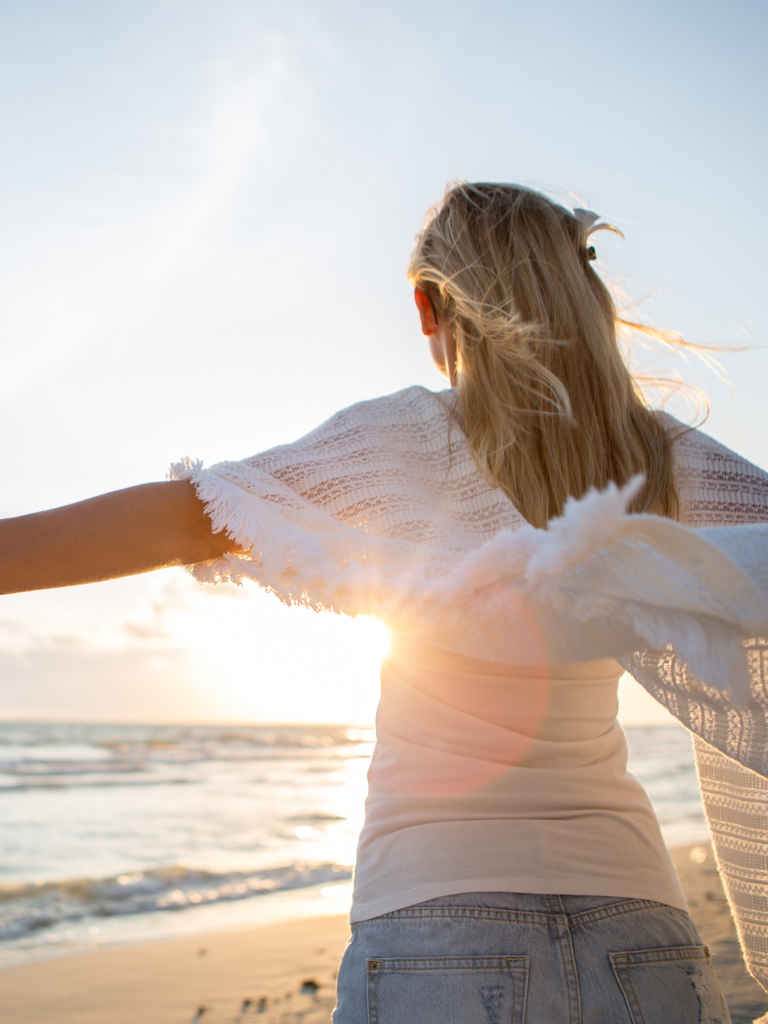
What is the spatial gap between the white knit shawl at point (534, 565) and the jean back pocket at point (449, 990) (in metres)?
0.43

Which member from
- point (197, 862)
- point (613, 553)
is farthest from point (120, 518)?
point (197, 862)

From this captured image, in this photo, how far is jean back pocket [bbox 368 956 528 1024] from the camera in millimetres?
922

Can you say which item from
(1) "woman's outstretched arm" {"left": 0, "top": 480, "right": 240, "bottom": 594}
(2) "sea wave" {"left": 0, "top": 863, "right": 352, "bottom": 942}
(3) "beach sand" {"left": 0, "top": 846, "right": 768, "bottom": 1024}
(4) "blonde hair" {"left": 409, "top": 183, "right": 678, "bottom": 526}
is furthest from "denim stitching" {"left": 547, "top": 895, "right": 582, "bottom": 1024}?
(2) "sea wave" {"left": 0, "top": 863, "right": 352, "bottom": 942}

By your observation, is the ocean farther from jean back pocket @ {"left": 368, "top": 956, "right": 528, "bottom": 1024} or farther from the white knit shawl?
the white knit shawl

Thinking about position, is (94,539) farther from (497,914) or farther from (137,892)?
(137,892)

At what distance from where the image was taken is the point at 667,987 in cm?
100

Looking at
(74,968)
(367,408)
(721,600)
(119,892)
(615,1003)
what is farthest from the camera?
(119,892)

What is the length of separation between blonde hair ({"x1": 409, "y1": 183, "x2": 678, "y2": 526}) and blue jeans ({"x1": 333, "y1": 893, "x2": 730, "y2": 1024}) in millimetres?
603

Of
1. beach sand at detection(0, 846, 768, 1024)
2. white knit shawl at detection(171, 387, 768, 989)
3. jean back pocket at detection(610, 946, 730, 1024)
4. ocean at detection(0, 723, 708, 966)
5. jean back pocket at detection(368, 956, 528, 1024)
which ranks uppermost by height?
white knit shawl at detection(171, 387, 768, 989)

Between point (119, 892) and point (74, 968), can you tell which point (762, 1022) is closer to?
point (74, 968)

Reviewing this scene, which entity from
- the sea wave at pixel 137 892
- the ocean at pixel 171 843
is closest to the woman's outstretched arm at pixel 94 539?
the ocean at pixel 171 843

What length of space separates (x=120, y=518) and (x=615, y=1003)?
0.95 metres

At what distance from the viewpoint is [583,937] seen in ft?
3.32

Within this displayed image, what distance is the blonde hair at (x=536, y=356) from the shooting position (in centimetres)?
118
